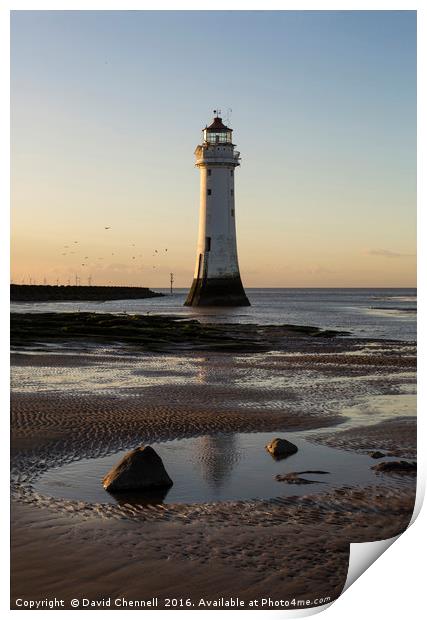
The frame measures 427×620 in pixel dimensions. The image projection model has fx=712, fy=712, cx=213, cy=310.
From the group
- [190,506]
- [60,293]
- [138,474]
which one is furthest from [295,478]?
[60,293]

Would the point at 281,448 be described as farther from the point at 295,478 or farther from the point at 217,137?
the point at 217,137

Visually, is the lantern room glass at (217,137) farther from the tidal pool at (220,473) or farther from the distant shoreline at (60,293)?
the tidal pool at (220,473)

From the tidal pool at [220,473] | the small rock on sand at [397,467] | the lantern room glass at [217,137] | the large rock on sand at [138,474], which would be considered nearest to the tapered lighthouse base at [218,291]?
the lantern room glass at [217,137]

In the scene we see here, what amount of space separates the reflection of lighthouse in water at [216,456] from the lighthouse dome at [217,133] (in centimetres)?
4044

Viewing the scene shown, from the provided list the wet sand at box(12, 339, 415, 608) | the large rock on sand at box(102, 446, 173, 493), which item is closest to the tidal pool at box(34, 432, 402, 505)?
the large rock on sand at box(102, 446, 173, 493)

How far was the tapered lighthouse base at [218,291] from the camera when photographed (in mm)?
50441

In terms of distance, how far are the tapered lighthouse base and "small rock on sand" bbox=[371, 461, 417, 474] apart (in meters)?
41.2

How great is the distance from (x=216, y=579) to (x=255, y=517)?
4.74 ft

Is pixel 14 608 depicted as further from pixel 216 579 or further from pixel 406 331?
pixel 406 331
